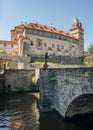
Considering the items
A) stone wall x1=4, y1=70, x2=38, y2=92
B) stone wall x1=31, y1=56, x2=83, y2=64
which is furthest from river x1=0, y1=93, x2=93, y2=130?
stone wall x1=31, y1=56, x2=83, y2=64

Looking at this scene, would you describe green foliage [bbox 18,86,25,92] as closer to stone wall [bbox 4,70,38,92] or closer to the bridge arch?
stone wall [bbox 4,70,38,92]

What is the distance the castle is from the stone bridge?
39.8m

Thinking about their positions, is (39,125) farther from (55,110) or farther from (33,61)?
(33,61)

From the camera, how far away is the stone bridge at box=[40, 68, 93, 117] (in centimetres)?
1404

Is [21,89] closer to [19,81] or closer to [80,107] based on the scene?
[19,81]

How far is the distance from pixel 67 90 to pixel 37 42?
168 feet

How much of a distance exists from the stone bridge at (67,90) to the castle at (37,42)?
131 ft

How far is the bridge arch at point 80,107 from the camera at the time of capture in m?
16.5

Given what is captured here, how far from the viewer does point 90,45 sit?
44.9 meters

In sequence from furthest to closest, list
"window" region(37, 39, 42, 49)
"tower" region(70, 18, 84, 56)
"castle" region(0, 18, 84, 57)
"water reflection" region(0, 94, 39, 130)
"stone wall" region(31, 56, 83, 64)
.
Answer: "tower" region(70, 18, 84, 56) → "window" region(37, 39, 42, 49) → "castle" region(0, 18, 84, 57) → "stone wall" region(31, 56, 83, 64) → "water reflection" region(0, 94, 39, 130)

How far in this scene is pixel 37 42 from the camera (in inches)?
2633

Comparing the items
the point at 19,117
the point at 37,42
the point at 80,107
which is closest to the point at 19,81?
the point at 19,117

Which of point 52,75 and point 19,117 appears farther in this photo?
point 52,75

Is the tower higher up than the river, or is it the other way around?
the tower
